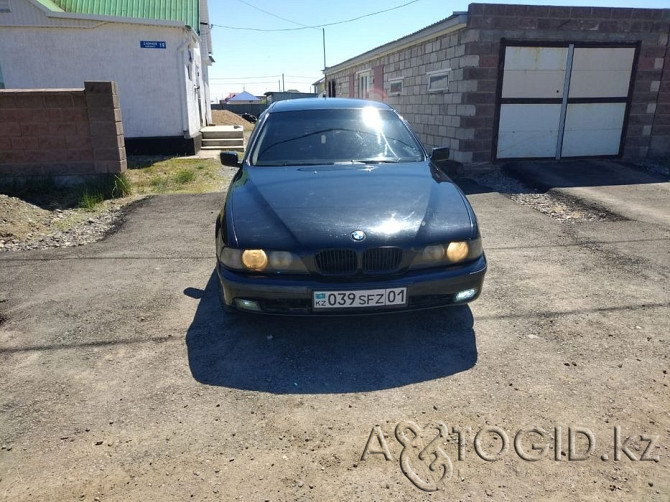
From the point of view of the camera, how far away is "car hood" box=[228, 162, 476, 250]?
3037 millimetres

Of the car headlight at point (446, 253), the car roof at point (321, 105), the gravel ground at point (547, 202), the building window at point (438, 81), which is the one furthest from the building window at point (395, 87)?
the car headlight at point (446, 253)

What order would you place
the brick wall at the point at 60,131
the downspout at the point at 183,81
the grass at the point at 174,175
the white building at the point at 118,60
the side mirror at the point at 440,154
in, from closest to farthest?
the side mirror at the point at 440,154 < the brick wall at the point at 60,131 < the grass at the point at 174,175 < the white building at the point at 118,60 < the downspout at the point at 183,81

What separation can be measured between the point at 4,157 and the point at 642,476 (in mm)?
9465

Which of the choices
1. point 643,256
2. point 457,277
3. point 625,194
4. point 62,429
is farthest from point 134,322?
point 625,194

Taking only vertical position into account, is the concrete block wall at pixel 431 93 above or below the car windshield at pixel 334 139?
above

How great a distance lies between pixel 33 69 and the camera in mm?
11398

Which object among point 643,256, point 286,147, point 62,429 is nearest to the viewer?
point 62,429

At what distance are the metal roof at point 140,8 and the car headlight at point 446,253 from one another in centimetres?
1212

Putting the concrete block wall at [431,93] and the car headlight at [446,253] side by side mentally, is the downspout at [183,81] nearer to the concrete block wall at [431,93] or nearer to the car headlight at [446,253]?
the concrete block wall at [431,93]

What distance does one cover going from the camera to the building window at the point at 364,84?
56.8 ft

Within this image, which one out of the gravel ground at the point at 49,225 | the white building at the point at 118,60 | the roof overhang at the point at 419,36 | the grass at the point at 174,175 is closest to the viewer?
the gravel ground at the point at 49,225

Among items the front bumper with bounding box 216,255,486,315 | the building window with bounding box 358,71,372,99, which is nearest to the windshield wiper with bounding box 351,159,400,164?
the front bumper with bounding box 216,255,486,315

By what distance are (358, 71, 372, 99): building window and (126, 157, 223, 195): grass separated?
26.2ft

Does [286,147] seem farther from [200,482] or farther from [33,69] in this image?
[33,69]
